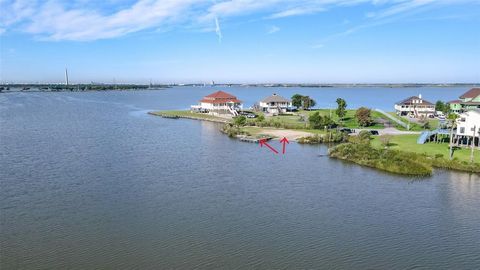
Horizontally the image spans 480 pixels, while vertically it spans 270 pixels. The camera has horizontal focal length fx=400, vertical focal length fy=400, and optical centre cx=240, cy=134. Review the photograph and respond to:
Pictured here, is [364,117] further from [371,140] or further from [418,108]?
[418,108]

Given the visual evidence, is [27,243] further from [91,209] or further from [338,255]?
[338,255]

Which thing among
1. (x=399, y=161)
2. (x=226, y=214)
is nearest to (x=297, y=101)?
(x=399, y=161)

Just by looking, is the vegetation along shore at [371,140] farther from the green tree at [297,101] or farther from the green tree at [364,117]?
the green tree at [297,101]

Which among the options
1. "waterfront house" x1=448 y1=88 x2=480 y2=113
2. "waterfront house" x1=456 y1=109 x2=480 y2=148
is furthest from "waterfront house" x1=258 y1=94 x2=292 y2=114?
"waterfront house" x1=456 y1=109 x2=480 y2=148

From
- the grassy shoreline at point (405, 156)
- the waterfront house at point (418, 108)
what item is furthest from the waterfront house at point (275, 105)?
the grassy shoreline at point (405, 156)

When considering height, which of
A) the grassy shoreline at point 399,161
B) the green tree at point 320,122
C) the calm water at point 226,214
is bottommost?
the calm water at point 226,214
